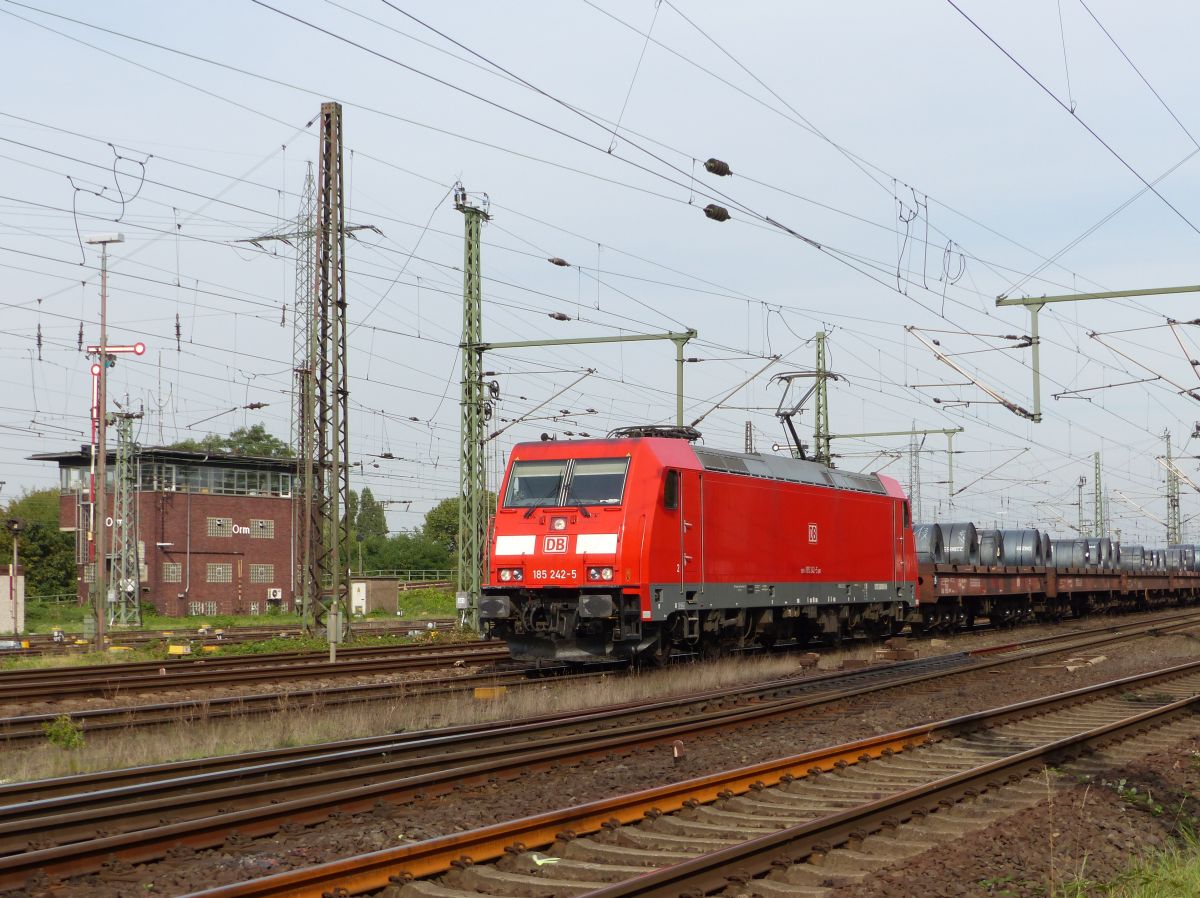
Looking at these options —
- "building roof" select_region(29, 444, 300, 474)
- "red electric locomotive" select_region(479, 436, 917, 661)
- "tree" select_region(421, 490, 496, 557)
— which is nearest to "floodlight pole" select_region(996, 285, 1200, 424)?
"red electric locomotive" select_region(479, 436, 917, 661)

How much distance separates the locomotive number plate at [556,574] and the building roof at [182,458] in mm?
41494

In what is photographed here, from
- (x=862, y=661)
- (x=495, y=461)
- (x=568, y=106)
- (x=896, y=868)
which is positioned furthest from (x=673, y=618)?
(x=495, y=461)

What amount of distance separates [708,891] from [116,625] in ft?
154

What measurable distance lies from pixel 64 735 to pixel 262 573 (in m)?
54.6

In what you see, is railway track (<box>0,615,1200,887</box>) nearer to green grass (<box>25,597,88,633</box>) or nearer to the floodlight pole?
the floodlight pole

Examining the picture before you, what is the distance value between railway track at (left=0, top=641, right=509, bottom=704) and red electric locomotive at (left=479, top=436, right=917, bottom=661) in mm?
3450

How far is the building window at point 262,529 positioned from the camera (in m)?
65.7

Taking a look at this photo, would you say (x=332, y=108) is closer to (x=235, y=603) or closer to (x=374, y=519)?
(x=235, y=603)

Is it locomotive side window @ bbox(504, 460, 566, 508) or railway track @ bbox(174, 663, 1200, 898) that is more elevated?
locomotive side window @ bbox(504, 460, 566, 508)

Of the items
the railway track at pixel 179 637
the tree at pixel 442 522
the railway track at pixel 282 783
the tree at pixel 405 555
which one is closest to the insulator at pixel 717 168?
the railway track at pixel 282 783

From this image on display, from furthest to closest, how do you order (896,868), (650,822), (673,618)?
1. (673,618)
2. (650,822)
3. (896,868)

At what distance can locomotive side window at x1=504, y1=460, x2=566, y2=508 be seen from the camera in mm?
19875

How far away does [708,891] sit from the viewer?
702 centimetres

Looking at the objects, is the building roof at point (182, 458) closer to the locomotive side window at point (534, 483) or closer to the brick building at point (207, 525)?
the brick building at point (207, 525)
